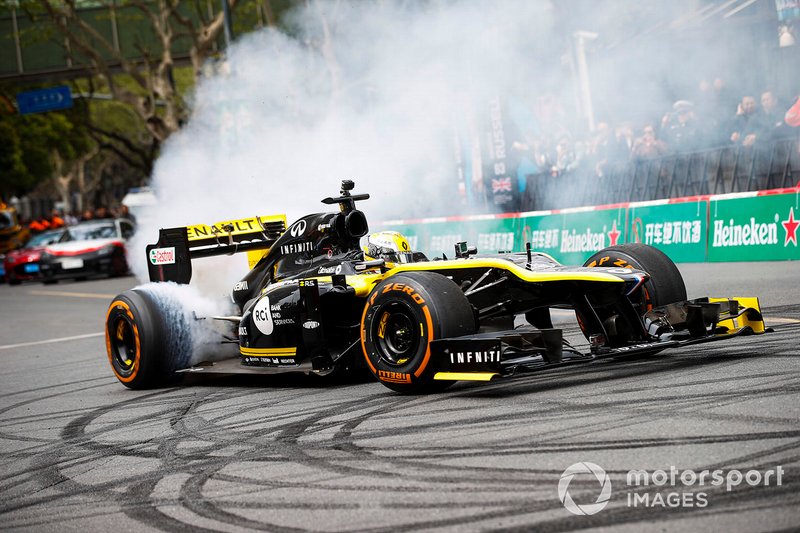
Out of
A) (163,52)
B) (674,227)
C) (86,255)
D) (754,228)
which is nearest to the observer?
(754,228)

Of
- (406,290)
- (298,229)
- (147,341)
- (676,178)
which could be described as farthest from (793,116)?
(406,290)

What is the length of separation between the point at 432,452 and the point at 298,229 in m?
3.97

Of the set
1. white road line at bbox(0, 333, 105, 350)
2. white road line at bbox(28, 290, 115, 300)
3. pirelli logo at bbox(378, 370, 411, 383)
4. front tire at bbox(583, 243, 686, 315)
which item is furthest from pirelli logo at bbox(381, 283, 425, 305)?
white road line at bbox(28, 290, 115, 300)

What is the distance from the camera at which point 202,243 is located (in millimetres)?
10336

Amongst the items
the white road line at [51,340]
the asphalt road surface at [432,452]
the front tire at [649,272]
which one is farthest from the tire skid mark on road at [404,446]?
the white road line at [51,340]

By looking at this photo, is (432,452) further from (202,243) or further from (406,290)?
(202,243)

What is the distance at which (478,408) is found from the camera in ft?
21.9

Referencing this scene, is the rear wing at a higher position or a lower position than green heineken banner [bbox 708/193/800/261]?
higher

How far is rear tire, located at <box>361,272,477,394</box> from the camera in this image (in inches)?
275

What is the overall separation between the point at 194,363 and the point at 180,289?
0.66m

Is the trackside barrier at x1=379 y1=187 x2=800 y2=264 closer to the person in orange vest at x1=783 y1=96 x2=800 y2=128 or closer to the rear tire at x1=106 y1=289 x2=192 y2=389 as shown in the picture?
the person in orange vest at x1=783 y1=96 x2=800 y2=128

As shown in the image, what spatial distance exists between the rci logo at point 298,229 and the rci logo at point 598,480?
4645 millimetres

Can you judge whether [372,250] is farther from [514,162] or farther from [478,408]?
[514,162]

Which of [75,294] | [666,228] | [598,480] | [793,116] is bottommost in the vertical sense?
[598,480]
